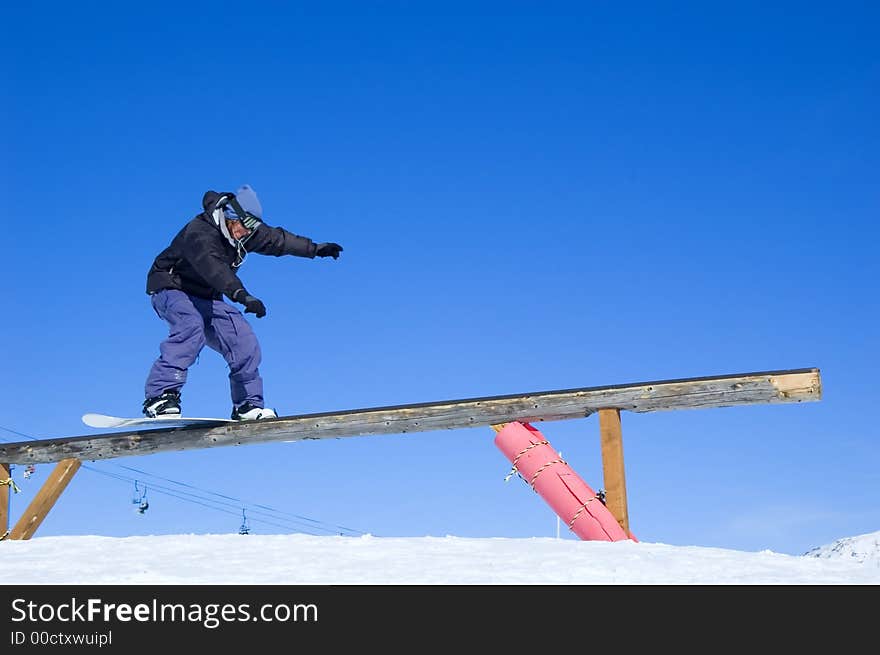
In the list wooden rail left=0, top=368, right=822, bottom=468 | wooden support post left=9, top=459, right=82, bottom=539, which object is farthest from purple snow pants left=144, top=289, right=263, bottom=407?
wooden support post left=9, top=459, right=82, bottom=539

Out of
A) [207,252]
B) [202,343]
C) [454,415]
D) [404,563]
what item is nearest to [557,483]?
[454,415]

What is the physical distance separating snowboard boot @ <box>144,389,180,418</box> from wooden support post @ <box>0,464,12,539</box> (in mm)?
1760

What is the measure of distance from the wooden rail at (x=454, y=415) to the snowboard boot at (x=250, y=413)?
0.07m

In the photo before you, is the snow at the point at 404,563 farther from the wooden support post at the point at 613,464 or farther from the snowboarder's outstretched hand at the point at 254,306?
the snowboarder's outstretched hand at the point at 254,306

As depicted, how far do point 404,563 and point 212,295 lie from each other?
391 cm

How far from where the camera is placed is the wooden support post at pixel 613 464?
7215 millimetres

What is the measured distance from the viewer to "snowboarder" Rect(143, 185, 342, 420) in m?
8.31

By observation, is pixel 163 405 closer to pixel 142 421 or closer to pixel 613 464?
pixel 142 421

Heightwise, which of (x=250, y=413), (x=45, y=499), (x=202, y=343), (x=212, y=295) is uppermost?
(x=212, y=295)

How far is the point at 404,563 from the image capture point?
5.50 meters

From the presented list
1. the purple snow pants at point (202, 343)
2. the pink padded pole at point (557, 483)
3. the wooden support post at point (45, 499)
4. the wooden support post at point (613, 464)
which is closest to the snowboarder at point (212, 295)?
the purple snow pants at point (202, 343)

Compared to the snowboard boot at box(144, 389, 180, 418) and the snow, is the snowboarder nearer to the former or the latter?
the snowboard boot at box(144, 389, 180, 418)

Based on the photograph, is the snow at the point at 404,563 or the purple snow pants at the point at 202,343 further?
the purple snow pants at the point at 202,343
